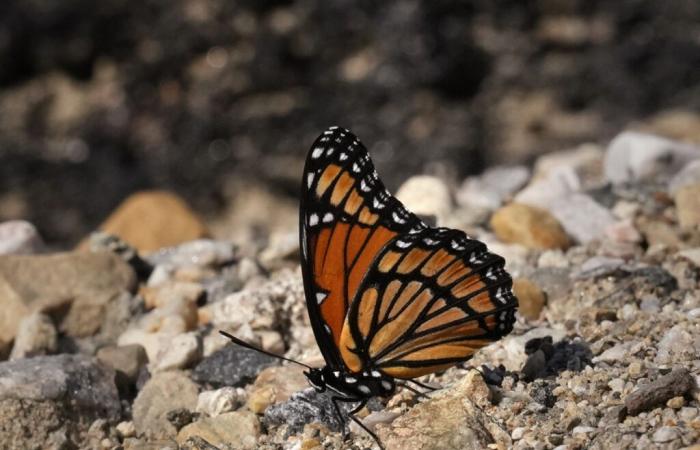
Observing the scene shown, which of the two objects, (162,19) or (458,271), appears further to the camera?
(162,19)

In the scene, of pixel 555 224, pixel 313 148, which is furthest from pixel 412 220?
pixel 555 224

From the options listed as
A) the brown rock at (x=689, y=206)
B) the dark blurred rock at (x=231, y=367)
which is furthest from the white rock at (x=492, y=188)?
the dark blurred rock at (x=231, y=367)

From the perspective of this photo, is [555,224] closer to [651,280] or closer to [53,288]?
[651,280]

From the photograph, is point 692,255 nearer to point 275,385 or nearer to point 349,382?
point 349,382

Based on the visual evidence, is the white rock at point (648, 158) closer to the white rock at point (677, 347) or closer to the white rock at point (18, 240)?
the white rock at point (677, 347)

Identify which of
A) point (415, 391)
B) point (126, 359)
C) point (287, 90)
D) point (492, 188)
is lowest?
point (415, 391)

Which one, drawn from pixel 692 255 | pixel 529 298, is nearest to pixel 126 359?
pixel 529 298

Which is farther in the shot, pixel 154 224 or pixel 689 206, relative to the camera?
pixel 154 224
